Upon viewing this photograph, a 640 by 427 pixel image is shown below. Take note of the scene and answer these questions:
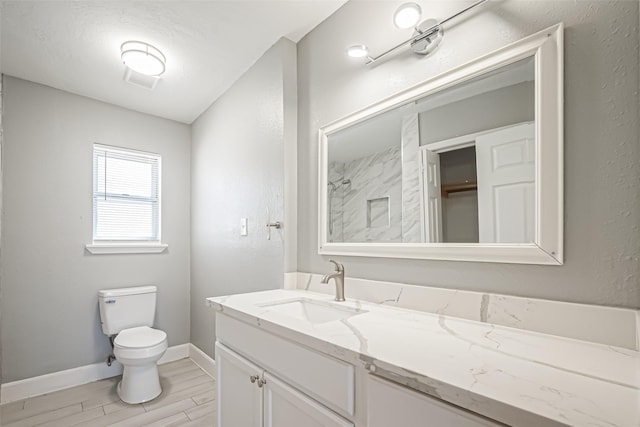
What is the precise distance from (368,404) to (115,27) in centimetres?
229

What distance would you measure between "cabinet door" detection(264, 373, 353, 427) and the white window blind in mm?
2273

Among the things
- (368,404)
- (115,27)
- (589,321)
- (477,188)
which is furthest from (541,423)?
(115,27)

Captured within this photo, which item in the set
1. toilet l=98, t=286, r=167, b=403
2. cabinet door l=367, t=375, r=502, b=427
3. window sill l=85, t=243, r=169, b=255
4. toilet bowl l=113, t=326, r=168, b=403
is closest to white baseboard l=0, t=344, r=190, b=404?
toilet l=98, t=286, r=167, b=403

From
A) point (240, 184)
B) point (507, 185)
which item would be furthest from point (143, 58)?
point (507, 185)

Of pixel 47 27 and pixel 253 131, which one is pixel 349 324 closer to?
pixel 253 131

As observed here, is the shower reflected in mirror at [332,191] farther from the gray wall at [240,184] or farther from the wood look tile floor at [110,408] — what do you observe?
the wood look tile floor at [110,408]

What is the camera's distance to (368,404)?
76cm

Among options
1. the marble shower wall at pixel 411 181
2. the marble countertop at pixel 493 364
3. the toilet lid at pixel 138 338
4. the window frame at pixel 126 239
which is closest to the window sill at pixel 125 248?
the window frame at pixel 126 239

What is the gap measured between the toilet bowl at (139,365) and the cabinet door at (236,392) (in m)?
0.96

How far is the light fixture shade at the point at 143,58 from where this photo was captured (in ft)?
6.15

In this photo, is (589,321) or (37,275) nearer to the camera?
(589,321)

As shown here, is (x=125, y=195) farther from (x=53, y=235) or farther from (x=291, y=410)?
(x=291, y=410)

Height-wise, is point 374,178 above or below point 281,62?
below

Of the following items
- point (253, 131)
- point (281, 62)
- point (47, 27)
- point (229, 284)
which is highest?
point (47, 27)
